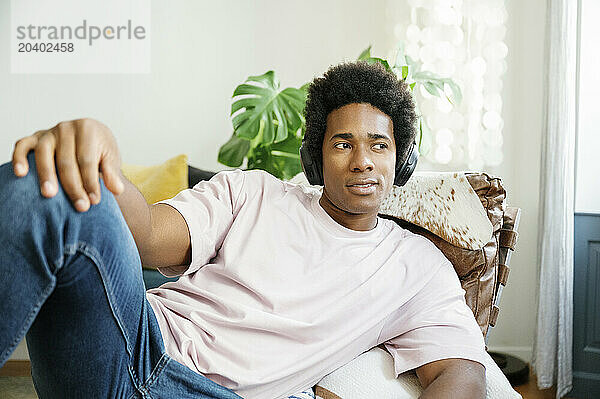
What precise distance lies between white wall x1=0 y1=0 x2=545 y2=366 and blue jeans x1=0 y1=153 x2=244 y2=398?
90.7 inches

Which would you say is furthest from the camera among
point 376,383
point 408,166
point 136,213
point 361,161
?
point 408,166

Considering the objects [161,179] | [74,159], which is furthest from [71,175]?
[161,179]

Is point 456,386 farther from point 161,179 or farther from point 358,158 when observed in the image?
point 161,179

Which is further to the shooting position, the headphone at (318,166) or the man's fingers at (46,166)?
the headphone at (318,166)

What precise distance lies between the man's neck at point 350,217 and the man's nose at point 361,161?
100 millimetres

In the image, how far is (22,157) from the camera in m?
0.73

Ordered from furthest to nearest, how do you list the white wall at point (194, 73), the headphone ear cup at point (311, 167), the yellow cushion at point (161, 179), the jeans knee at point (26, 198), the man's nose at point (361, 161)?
1. the white wall at point (194, 73)
2. the yellow cushion at point (161, 179)
3. the headphone ear cup at point (311, 167)
4. the man's nose at point (361, 161)
5. the jeans knee at point (26, 198)

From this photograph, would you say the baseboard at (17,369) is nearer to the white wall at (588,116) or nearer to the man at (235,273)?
the man at (235,273)

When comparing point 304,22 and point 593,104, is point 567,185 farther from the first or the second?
point 304,22

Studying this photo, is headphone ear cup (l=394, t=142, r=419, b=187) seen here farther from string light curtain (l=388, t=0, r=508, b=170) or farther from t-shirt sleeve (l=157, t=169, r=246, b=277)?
string light curtain (l=388, t=0, r=508, b=170)

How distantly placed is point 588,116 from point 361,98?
1.57m

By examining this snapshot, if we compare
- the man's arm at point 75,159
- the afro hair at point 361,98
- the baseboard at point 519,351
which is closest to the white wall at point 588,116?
the baseboard at point 519,351

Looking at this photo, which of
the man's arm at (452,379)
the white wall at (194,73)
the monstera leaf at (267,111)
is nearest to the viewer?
the man's arm at (452,379)

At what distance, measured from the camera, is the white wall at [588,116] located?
2.52m
